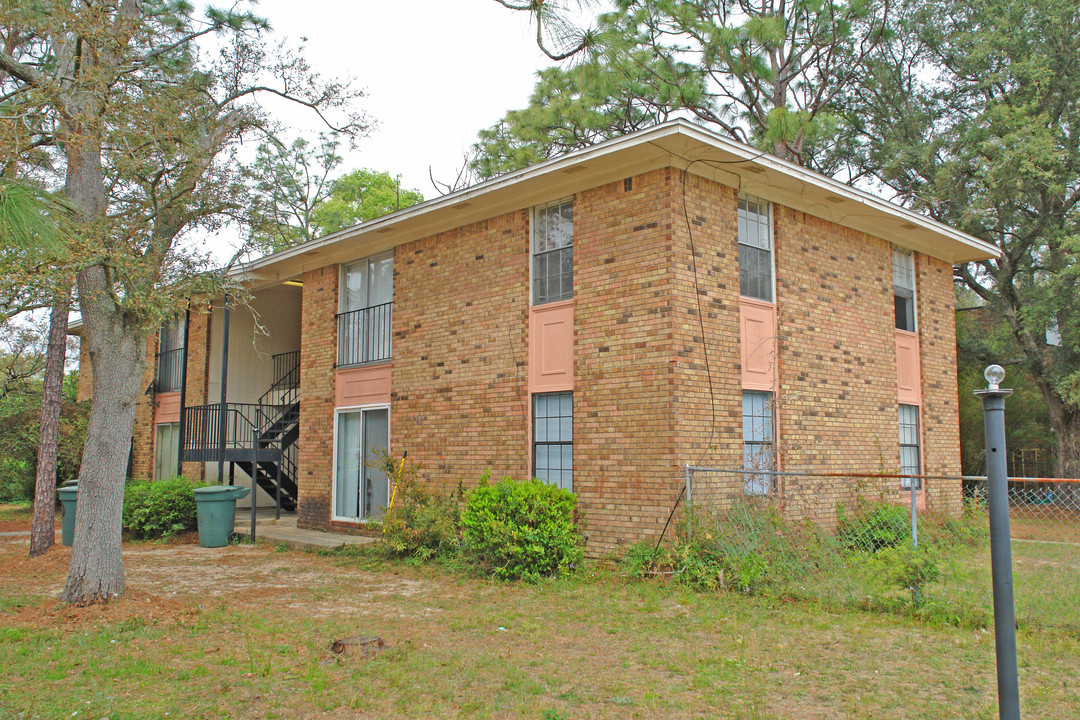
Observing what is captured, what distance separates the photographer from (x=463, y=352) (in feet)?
41.2

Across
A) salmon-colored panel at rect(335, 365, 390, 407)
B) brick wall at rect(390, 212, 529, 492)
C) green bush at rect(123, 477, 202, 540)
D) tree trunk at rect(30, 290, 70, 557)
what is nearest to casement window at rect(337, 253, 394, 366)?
salmon-colored panel at rect(335, 365, 390, 407)

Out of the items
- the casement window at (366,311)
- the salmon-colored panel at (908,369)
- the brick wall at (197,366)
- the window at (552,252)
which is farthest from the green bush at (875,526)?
the brick wall at (197,366)

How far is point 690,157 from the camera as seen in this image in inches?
400

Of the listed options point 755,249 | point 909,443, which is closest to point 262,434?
point 755,249

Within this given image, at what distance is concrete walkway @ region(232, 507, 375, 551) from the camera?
1306 cm

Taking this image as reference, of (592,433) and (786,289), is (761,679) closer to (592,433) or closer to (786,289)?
(592,433)

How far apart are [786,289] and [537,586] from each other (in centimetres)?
549

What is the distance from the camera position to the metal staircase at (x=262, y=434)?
15.9 meters

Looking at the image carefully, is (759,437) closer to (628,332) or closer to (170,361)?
(628,332)

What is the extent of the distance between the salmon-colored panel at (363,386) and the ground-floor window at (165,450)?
7816mm

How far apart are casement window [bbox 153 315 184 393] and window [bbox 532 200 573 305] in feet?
38.8

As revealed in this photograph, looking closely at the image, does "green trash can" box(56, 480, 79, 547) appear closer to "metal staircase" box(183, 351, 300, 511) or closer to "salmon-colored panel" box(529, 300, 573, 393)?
"metal staircase" box(183, 351, 300, 511)

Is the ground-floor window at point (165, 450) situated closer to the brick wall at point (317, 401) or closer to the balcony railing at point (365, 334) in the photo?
the brick wall at point (317, 401)

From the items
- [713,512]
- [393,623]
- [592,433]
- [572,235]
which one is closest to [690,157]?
[572,235]
